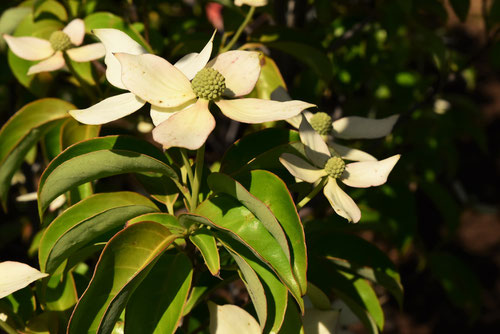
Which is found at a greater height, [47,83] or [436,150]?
[47,83]

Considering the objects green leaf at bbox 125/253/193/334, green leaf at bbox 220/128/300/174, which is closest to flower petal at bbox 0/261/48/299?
green leaf at bbox 125/253/193/334

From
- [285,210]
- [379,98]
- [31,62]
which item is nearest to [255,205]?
[285,210]

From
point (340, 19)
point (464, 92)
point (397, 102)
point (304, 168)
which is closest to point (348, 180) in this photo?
point (304, 168)

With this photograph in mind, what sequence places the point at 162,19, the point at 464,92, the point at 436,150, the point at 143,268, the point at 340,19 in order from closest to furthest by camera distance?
the point at 143,268, the point at 340,19, the point at 162,19, the point at 436,150, the point at 464,92

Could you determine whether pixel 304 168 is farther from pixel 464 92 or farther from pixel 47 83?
pixel 464 92

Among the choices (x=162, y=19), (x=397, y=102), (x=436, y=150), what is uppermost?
(x=162, y=19)

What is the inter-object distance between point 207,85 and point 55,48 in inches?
19.2

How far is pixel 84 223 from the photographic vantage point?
0.79m

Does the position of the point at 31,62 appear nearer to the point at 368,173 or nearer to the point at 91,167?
the point at 91,167

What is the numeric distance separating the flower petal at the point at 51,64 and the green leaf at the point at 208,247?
1.59 ft

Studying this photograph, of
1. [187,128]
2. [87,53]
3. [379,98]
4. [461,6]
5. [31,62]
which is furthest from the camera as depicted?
[379,98]

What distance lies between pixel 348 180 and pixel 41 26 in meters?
0.85

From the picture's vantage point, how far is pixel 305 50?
1.28 m

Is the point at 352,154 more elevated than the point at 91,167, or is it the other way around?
the point at 91,167
